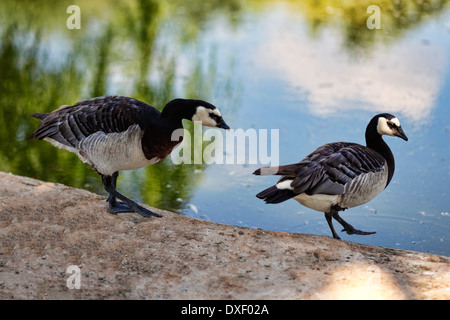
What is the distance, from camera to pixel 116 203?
5.47m

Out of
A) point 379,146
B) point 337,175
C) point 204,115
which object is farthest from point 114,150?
point 379,146

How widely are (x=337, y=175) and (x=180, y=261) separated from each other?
142cm

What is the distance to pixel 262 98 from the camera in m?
8.45

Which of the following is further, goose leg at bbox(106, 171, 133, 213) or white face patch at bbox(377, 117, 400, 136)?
white face patch at bbox(377, 117, 400, 136)

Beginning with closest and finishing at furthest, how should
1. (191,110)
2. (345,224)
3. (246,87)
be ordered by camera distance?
(191,110) < (345,224) < (246,87)

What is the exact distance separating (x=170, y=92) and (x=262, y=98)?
123 centimetres

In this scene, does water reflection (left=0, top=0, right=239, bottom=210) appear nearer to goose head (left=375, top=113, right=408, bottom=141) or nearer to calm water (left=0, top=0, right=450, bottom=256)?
calm water (left=0, top=0, right=450, bottom=256)

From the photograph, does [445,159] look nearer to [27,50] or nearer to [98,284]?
[98,284]

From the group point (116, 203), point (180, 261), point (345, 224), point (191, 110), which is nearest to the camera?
point (180, 261)

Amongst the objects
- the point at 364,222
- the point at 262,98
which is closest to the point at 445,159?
the point at 364,222

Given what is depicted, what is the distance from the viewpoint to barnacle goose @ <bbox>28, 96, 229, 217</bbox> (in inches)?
196

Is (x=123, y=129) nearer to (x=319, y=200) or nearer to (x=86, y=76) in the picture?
(x=319, y=200)

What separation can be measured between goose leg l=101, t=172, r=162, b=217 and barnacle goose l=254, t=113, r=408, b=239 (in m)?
1.11

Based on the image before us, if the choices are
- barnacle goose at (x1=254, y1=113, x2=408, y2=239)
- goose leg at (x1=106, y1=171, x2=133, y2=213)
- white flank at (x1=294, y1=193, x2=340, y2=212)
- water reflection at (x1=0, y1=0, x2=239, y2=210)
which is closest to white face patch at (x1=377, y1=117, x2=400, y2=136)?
barnacle goose at (x1=254, y1=113, x2=408, y2=239)
